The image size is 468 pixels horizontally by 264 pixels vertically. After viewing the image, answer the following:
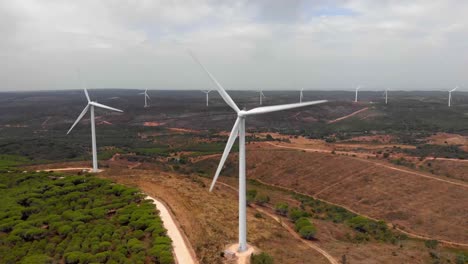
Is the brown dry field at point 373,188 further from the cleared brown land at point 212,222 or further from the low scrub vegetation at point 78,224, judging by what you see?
the low scrub vegetation at point 78,224

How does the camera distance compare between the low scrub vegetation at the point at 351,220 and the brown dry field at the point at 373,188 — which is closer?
the low scrub vegetation at the point at 351,220

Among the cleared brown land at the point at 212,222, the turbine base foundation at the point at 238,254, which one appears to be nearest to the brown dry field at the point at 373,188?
the cleared brown land at the point at 212,222

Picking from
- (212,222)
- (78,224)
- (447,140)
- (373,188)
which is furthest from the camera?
(447,140)

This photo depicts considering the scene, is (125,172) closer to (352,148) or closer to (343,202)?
(343,202)

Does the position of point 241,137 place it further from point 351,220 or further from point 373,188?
point 373,188

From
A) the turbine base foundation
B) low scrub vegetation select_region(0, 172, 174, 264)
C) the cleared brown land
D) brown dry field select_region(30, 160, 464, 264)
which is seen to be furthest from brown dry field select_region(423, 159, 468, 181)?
low scrub vegetation select_region(0, 172, 174, 264)

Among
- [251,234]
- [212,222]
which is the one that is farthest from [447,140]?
[212,222]
